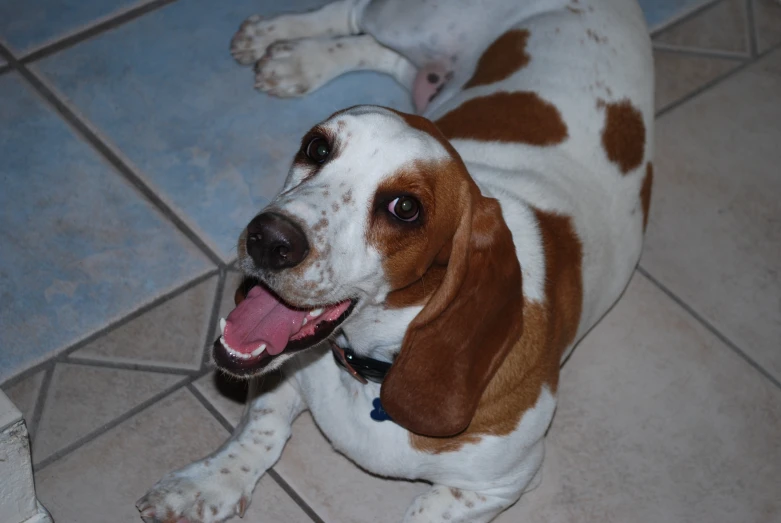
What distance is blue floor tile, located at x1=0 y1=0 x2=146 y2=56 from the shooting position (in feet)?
12.0

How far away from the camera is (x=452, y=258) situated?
2.25m

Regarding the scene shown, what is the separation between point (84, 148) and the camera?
3.43m

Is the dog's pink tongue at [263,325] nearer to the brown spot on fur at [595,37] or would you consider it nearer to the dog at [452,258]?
the dog at [452,258]

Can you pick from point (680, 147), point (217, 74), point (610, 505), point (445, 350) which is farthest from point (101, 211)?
point (680, 147)

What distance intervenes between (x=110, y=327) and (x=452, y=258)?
1252mm

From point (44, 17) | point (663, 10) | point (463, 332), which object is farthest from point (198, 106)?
point (663, 10)

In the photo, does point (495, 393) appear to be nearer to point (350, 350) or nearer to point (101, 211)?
point (350, 350)

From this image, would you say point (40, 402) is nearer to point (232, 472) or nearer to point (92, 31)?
point (232, 472)

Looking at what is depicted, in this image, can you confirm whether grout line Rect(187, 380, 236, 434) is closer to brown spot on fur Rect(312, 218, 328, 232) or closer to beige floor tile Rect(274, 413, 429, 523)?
beige floor tile Rect(274, 413, 429, 523)

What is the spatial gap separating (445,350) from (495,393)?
0.84ft

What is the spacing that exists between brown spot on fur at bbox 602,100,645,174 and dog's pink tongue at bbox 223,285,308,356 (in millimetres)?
1125

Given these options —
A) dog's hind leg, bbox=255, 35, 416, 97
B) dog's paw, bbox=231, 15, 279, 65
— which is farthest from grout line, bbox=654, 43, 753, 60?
dog's paw, bbox=231, 15, 279, 65

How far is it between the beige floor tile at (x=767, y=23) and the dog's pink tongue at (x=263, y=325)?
2.89 meters

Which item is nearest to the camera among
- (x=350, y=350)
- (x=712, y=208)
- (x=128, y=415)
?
(x=350, y=350)
